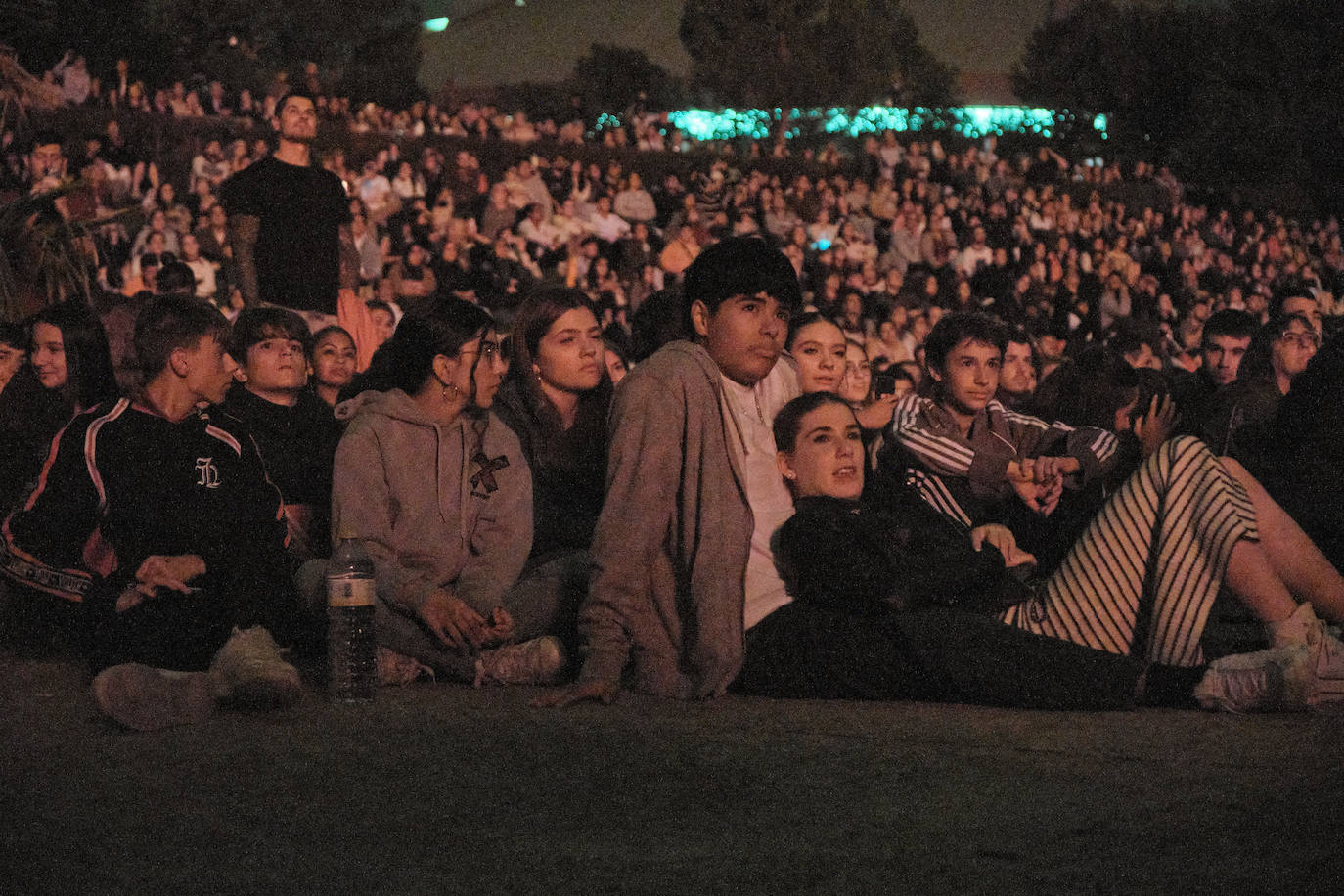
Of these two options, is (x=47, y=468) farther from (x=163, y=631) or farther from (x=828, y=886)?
(x=828, y=886)

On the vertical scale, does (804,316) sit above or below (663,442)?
above

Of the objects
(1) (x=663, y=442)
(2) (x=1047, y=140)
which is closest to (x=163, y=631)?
(1) (x=663, y=442)

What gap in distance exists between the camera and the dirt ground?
9.59 ft

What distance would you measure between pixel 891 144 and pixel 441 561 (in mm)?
25992

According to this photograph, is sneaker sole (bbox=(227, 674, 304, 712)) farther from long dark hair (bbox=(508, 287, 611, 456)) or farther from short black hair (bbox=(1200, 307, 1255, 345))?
short black hair (bbox=(1200, 307, 1255, 345))

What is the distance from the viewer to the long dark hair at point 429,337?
544cm

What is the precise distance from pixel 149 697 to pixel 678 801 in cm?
165

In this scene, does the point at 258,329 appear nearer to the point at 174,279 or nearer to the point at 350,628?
the point at 350,628

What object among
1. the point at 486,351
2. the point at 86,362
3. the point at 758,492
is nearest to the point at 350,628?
the point at 486,351

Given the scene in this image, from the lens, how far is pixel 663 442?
4.75 meters

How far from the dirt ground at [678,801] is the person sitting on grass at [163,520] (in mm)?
471

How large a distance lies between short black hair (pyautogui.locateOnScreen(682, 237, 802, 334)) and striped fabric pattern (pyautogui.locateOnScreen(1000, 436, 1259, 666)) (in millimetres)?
1136

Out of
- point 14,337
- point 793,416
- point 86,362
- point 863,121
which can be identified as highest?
point 863,121

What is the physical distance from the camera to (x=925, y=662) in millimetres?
4656
